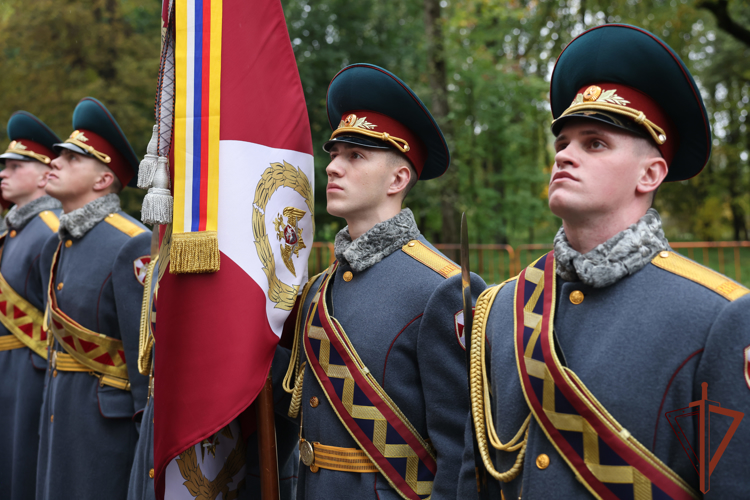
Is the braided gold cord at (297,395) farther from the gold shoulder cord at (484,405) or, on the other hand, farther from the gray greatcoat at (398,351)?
the gold shoulder cord at (484,405)

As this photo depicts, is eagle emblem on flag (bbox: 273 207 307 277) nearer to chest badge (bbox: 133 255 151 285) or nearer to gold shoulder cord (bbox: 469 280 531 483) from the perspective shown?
gold shoulder cord (bbox: 469 280 531 483)

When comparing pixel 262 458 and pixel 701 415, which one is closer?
pixel 701 415

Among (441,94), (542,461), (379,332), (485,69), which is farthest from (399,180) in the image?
(485,69)

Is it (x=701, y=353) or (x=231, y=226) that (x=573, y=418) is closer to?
(x=701, y=353)

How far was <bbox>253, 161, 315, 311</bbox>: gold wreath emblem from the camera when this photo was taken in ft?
9.14

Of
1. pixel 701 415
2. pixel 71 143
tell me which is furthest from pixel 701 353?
pixel 71 143

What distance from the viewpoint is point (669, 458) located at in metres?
1.61

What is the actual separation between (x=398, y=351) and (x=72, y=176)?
2989 millimetres

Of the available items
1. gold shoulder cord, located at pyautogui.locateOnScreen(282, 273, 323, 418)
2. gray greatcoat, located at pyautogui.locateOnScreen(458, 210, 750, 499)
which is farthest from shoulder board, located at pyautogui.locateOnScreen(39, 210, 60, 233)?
gray greatcoat, located at pyautogui.locateOnScreen(458, 210, 750, 499)

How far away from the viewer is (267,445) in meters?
2.77

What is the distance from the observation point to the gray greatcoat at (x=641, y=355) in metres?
1.54

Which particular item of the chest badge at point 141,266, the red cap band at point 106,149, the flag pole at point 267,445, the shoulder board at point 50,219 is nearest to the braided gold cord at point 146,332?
the chest badge at point 141,266

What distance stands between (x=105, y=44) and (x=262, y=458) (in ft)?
41.2

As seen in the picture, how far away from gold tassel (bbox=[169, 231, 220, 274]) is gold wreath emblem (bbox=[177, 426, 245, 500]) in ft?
2.75
